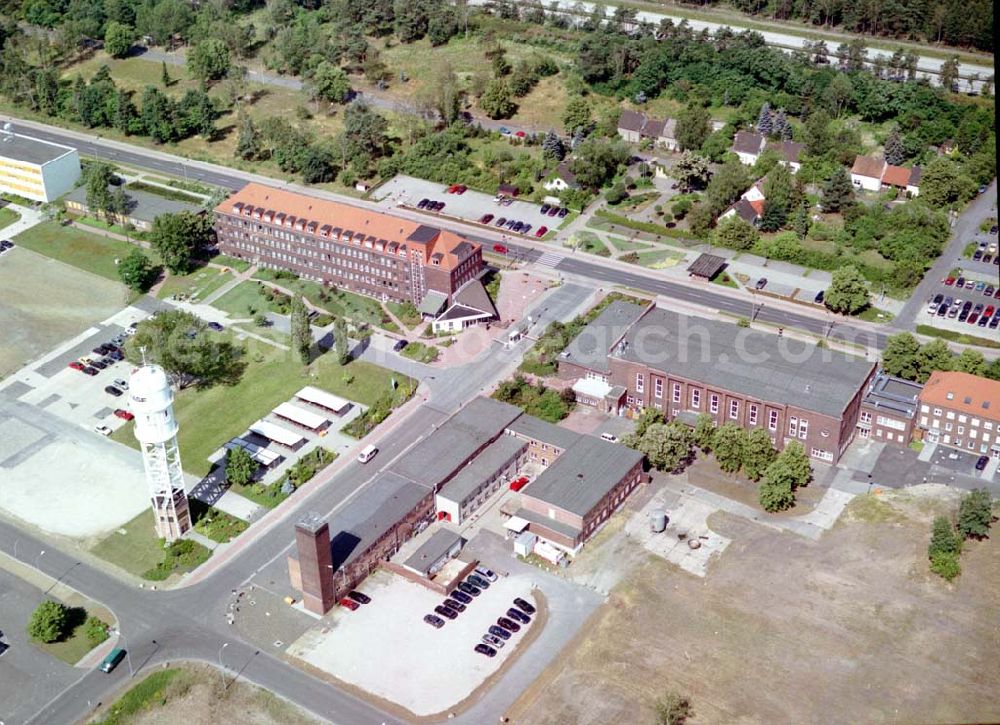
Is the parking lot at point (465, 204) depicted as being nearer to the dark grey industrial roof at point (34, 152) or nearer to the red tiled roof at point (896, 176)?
the red tiled roof at point (896, 176)

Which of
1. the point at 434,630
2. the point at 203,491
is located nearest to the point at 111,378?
the point at 203,491

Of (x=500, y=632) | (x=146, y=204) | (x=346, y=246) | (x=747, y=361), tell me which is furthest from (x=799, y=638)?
(x=146, y=204)

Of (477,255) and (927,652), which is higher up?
(477,255)

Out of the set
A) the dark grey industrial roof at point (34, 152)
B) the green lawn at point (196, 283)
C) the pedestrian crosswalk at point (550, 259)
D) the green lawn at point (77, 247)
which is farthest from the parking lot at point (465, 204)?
the dark grey industrial roof at point (34, 152)

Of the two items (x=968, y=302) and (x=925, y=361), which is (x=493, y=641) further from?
(x=968, y=302)

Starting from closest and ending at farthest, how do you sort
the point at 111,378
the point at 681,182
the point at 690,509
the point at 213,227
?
the point at 690,509 → the point at 111,378 → the point at 213,227 → the point at 681,182

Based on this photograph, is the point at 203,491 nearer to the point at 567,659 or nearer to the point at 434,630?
the point at 434,630
